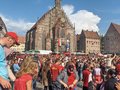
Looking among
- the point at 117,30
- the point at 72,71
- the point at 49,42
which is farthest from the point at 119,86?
the point at 117,30

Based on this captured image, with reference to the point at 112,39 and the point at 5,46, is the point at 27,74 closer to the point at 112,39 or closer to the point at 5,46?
the point at 5,46

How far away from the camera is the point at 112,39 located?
4582 inches

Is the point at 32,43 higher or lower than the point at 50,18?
lower

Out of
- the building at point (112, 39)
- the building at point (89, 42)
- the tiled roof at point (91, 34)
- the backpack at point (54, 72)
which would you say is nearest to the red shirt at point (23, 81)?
the backpack at point (54, 72)

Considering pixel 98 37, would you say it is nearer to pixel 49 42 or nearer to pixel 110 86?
pixel 49 42

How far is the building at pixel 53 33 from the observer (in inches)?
3415

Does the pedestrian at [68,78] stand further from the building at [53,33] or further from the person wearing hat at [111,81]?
the building at [53,33]

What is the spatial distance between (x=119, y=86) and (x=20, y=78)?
1.70m

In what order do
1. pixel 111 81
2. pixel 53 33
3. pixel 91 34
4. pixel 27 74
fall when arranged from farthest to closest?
pixel 91 34 < pixel 53 33 < pixel 111 81 < pixel 27 74

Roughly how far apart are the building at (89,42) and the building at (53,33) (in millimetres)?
26591

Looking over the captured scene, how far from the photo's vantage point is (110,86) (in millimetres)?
6383

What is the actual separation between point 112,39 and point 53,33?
111ft

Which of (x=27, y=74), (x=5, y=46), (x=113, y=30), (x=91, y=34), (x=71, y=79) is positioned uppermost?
(x=113, y=30)

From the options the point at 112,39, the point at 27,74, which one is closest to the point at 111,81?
the point at 27,74
